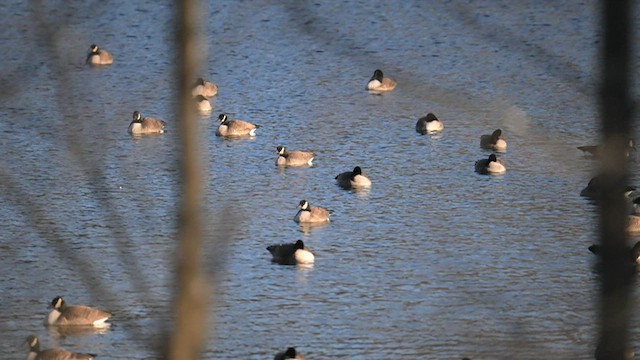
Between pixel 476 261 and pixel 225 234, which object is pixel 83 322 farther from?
pixel 225 234

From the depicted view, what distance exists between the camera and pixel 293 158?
16.1 m

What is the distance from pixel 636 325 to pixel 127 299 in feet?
14.3

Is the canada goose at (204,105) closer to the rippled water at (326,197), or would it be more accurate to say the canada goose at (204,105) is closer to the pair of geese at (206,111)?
the pair of geese at (206,111)

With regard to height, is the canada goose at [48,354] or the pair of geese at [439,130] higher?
the pair of geese at [439,130]

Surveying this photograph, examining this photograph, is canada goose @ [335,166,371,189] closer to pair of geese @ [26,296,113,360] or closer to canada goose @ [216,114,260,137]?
canada goose @ [216,114,260,137]

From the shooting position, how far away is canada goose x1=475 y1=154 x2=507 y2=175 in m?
15.7

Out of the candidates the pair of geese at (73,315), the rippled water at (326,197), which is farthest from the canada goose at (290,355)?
the pair of geese at (73,315)

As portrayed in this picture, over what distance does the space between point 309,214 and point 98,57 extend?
377 inches

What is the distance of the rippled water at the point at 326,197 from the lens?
10148 mm

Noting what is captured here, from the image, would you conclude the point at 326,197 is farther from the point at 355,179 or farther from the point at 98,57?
the point at 98,57

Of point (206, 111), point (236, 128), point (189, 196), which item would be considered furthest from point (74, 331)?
point (206, 111)

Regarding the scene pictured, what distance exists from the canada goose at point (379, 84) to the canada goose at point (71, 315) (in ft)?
35.4

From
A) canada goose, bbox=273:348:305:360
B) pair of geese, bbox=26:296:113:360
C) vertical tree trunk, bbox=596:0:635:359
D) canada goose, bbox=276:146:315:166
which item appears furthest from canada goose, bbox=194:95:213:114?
vertical tree trunk, bbox=596:0:635:359

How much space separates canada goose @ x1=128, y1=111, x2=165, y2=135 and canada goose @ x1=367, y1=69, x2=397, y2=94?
161 inches
